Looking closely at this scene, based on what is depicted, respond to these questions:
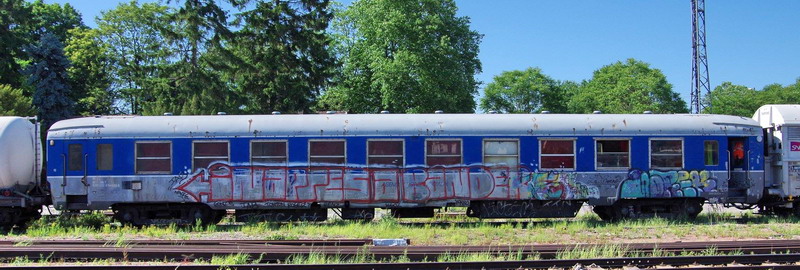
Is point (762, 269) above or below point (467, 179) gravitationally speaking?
below

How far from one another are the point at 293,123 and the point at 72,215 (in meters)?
6.41

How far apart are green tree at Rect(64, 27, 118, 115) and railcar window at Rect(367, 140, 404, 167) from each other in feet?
103

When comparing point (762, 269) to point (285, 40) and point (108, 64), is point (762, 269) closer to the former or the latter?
point (285, 40)

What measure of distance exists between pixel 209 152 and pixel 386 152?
4.25 metres

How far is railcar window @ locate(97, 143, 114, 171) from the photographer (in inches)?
607

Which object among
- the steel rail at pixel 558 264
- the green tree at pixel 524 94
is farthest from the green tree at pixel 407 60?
the steel rail at pixel 558 264

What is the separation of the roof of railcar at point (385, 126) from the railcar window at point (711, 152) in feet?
0.90

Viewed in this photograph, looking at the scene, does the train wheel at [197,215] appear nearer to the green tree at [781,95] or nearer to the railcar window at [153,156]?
the railcar window at [153,156]

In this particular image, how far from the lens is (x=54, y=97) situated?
31.5m

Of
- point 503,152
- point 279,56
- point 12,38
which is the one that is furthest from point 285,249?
point 12,38

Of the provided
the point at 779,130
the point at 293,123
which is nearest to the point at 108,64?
the point at 293,123

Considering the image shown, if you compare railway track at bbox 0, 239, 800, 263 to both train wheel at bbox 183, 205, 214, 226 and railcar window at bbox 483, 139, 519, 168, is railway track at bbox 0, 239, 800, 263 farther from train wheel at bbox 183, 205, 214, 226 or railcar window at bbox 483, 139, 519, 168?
railcar window at bbox 483, 139, 519, 168

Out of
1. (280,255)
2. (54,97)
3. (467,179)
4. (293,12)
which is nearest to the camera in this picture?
(280,255)

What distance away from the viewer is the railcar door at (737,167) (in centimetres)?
1622
